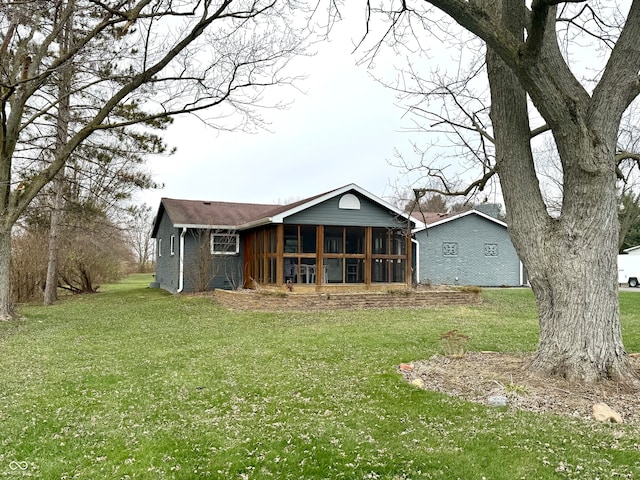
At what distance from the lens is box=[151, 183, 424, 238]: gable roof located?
608 inches

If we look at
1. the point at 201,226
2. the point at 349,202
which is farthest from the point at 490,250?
the point at 201,226

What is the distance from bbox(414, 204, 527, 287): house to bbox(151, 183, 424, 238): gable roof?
522cm

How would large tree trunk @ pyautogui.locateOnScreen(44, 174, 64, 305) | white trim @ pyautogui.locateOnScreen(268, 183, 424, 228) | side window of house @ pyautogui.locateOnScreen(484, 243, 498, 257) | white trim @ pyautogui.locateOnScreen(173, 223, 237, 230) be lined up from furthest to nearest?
side window of house @ pyautogui.locateOnScreen(484, 243, 498, 257)
white trim @ pyautogui.locateOnScreen(173, 223, 237, 230)
large tree trunk @ pyautogui.locateOnScreen(44, 174, 64, 305)
white trim @ pyautogui.locateOnScreen(268, 183, 424, 228)

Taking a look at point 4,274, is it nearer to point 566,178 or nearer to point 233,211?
point 233,211

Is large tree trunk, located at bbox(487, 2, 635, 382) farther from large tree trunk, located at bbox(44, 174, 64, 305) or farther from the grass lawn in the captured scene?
large tree trunk, located at bbox(44, 174, 64, 305)

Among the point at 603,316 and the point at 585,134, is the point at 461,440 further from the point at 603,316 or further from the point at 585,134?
the point at 585,134

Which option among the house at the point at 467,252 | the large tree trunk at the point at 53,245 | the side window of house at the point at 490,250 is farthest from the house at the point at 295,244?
the side window of house at the point at 490,250

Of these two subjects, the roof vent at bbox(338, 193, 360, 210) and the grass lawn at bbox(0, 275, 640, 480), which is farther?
the roof vent at bbox(338, 193, 360, 210)

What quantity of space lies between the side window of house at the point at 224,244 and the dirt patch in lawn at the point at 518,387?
1340 cm

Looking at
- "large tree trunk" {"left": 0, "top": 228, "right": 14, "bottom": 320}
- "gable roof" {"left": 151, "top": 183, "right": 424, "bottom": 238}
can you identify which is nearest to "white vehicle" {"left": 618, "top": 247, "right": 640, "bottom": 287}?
"gable roof" {"left": 151, "top": 183, "right": 424, "bottom": 238}

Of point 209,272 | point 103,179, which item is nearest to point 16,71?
point 103,179

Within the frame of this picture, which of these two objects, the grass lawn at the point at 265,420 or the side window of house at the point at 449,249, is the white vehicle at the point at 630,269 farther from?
the grass lawn at the point at 265,420

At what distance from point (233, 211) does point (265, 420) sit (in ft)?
56.3

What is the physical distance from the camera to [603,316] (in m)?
5.21
